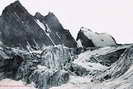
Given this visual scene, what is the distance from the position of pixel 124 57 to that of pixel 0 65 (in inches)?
578

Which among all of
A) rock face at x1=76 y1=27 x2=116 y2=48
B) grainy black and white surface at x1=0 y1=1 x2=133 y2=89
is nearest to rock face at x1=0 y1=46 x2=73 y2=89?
grainy black and white surface at x1=0 y1=1 x2=133 y2=89

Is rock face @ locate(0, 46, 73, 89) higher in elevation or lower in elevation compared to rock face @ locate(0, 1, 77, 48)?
lower

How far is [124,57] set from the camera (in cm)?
2772

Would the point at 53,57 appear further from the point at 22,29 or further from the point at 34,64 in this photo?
the point at 22,29

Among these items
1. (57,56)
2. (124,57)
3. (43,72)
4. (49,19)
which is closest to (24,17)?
(49,19)

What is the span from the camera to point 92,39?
43.1 m

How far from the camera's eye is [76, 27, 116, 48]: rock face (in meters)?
42.2

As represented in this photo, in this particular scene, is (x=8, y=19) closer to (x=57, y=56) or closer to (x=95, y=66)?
(x=57, y=56)

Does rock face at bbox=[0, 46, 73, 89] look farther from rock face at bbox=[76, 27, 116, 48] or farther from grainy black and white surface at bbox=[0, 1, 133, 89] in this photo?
rock face at bbox=[76, 27, 116, 48]

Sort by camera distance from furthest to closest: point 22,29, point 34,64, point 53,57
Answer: point 22,29
point 53,57
point 34,64

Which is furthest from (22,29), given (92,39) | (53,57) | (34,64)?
(92,39)

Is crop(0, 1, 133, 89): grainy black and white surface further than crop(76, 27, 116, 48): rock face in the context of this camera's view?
No

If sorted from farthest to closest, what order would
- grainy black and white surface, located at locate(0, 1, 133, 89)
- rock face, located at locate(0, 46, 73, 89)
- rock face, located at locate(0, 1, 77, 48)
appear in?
rock face, located at locate(0, 1, 77, 48)
rock face, located at locate(0, 46, 73, 89)
grainy black and white surface, located at locate(0, 1, 133, 89)

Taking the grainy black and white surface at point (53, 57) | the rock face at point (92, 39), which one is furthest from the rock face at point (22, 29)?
the rock face at point (92, 39)
